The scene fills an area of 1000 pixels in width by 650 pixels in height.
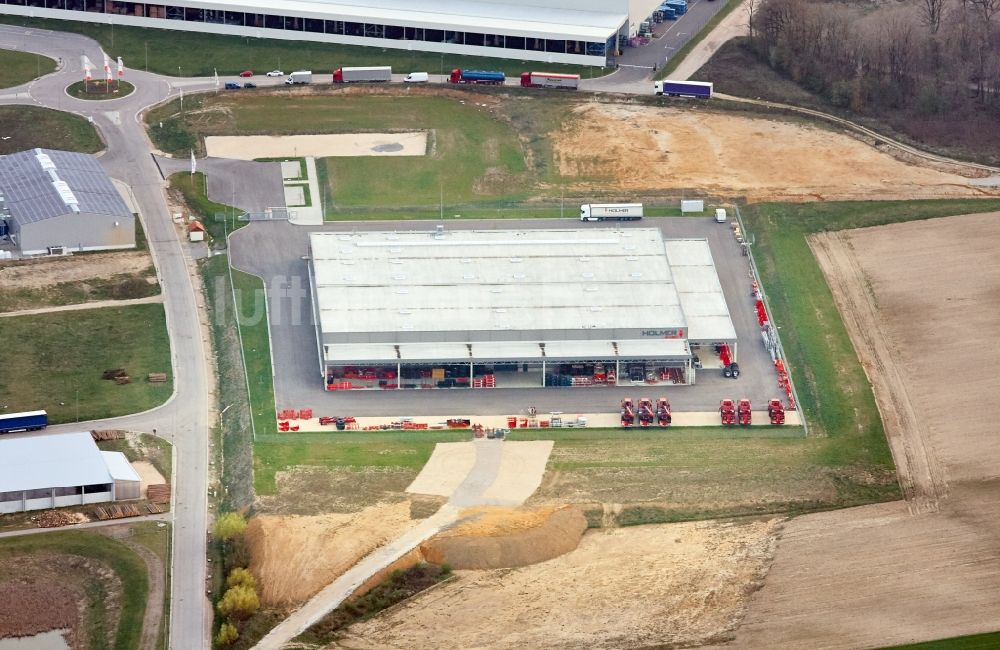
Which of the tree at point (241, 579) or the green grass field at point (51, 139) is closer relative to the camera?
the tree at point (241, 579)

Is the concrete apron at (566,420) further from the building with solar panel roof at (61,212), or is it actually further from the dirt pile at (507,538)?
the building with solar panel roof at (61,212)

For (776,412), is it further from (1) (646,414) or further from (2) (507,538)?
(2) (507,538)

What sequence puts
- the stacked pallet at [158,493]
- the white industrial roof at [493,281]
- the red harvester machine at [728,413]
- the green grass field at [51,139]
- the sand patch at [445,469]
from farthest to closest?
the green grass field at [51,139] < the white industrial roof at [493,281] < the red harvester machine at [728,413] < the sand patch at [445,469] < the stacked pallet at [158,493]

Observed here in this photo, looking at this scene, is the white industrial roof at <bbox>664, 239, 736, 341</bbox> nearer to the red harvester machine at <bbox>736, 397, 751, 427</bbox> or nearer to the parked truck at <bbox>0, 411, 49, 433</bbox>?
the red harvester machine at <bbox>736, 397, 751, 427</bbox>

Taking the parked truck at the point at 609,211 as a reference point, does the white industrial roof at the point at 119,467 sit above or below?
below

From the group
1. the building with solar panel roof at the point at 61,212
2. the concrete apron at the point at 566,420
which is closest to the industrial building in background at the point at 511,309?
the concrete apron at the point at 566,420

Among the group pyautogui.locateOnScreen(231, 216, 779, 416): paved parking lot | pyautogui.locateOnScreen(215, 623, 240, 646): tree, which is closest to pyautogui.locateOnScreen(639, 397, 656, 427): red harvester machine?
pyautogui.locateOnScreen(231, 216, 779, 416): paved parking lot
